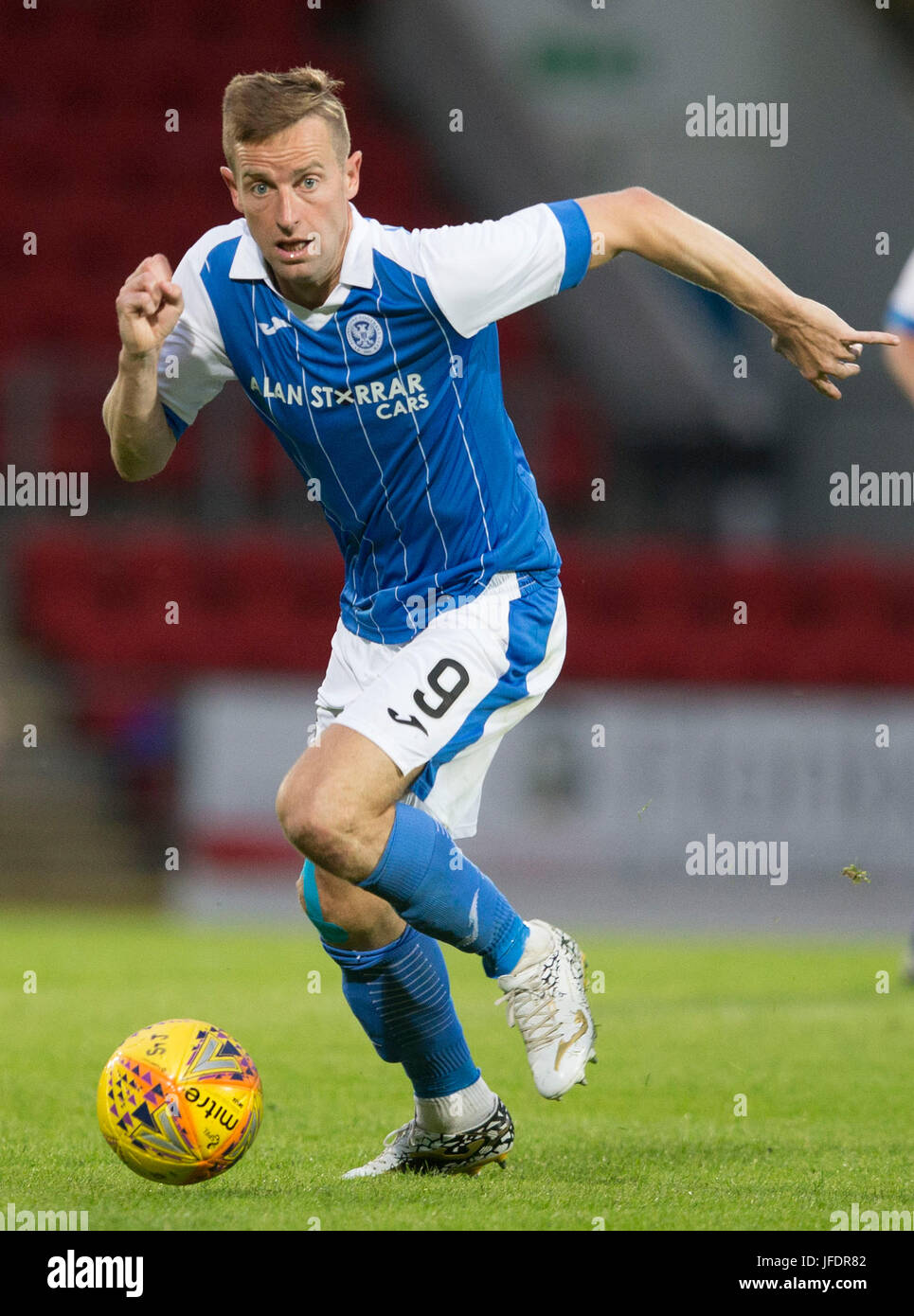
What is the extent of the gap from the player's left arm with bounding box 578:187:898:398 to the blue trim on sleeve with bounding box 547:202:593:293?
1.0 inches

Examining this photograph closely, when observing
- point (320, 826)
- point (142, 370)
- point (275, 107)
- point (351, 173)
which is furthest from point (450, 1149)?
point (275, 107)

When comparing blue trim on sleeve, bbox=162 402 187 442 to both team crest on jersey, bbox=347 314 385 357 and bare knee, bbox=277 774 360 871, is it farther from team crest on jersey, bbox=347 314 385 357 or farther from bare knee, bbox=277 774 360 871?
bare knee, bbox=277 774 360 871

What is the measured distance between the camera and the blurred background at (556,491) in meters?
11.6

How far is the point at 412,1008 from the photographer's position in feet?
13.7

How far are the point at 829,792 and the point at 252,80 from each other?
8.24 m

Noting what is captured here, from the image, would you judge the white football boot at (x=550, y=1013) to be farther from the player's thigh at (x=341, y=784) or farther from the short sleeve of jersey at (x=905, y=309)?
the short sleeve of jersey at (x=905, y=309)

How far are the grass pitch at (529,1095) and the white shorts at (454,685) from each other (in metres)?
0.92

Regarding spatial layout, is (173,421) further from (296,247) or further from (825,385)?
(825,385)

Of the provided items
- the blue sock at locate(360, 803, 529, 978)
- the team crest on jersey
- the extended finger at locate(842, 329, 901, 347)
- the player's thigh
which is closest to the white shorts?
the player's thigh

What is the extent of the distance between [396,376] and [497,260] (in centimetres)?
34

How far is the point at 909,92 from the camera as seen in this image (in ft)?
53.5

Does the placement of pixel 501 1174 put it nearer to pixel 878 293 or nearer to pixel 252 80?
pixel 252 80

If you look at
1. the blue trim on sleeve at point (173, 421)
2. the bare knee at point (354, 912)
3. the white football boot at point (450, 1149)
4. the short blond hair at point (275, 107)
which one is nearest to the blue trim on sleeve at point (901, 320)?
the short blond hair at point (275, 107)

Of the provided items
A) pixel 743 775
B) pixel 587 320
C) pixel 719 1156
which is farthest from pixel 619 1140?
pixel 587 320
